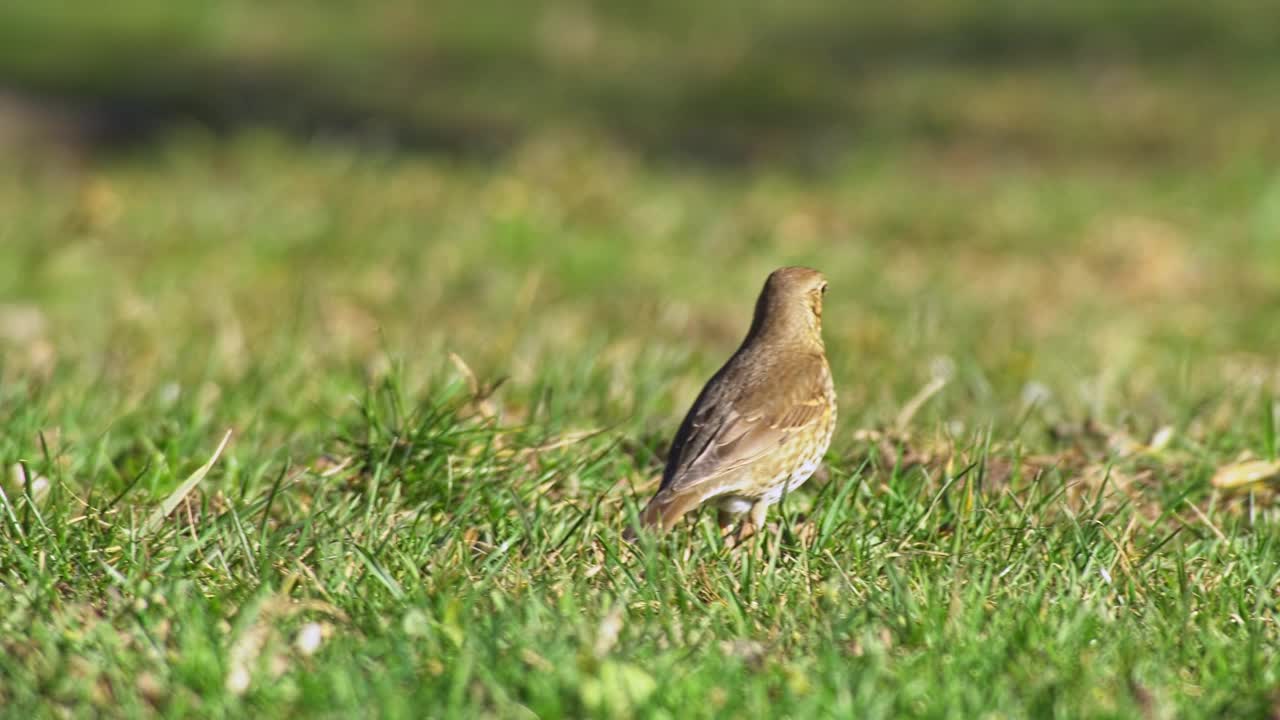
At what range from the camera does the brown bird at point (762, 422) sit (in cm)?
443

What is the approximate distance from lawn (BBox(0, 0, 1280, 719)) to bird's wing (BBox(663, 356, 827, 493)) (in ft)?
0.71

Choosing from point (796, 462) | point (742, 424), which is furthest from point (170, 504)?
point (796, 462)

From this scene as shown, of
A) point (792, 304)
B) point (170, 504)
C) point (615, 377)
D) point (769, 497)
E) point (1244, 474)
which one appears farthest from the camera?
point (615, 377)

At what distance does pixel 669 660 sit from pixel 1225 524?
→ 1.99 meters

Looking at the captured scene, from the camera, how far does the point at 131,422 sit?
18.0 ft

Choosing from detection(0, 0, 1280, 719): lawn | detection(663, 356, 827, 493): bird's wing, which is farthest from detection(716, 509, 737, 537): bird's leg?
detection(663, 356, 827, 493): bird's wing

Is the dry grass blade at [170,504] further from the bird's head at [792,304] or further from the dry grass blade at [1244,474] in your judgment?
the dry grass blade at [1244,474]

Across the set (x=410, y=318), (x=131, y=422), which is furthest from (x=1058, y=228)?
(x=131, y=422)

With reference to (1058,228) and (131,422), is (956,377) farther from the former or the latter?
(1058,228)

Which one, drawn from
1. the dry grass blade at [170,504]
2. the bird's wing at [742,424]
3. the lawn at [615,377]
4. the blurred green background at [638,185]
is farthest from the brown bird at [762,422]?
the dry grass blade at [170,504]

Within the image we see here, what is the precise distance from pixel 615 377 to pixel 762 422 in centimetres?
153

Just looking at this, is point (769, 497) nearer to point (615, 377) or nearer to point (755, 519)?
point (755, 519)

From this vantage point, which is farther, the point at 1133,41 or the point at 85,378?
the point at 1133,41

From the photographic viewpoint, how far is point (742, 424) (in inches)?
179
